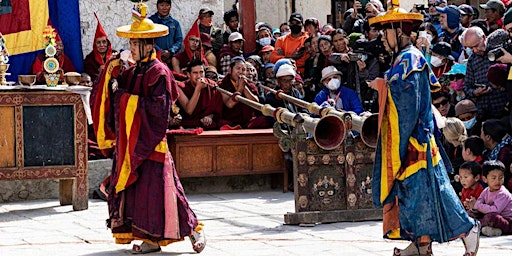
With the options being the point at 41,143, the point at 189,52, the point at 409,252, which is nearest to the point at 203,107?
the point at 189,52

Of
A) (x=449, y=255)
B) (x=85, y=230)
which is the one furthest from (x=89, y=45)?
(x=449, y=255)

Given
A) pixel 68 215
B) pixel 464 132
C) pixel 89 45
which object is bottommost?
pixel 68 215

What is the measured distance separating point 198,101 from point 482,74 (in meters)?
3.19

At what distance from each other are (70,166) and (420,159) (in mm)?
4447

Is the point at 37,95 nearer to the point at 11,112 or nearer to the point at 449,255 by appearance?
the point at 11,112

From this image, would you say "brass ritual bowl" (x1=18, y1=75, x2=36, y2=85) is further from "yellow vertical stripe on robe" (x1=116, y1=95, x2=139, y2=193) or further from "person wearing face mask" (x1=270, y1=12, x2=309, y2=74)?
"person wearing face mask" (x1=270, y1=12, x2=309, y2=74)

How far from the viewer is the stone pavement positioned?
8172mm

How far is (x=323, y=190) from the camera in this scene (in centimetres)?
964

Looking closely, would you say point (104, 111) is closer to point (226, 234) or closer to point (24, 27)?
point (226, 234)

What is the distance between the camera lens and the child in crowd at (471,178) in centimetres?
920

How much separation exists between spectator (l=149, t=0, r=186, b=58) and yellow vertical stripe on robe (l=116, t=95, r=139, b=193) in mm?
5101

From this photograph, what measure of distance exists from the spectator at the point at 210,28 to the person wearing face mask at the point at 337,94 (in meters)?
2.78

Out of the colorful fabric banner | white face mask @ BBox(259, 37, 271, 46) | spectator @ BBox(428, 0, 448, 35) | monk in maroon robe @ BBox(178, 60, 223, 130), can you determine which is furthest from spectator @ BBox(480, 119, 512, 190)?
the colorful fabric banner

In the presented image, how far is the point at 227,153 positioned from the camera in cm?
1186
